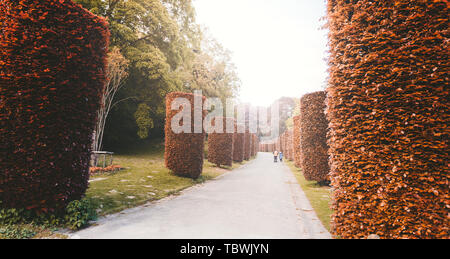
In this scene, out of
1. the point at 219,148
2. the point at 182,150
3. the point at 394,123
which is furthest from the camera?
the point at 219,148

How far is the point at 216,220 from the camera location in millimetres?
5195

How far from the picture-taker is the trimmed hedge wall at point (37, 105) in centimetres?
434

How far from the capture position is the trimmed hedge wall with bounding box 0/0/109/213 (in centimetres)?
434

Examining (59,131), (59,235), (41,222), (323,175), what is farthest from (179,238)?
(323,175)

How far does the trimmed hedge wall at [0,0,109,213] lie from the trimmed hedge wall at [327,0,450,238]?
5.46 meters

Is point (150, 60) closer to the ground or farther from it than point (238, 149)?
farther from it

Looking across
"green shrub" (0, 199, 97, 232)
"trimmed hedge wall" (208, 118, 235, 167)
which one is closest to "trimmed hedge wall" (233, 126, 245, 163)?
"trimmed hedge wall" (208, 118, 235, 167)

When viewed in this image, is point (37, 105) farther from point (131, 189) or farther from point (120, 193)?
point (131, 189)

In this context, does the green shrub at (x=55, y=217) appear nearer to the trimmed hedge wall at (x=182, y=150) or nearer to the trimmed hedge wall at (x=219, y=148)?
the trimmed hedge wall at (x=182, y=150)

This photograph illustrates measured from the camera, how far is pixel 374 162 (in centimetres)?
365

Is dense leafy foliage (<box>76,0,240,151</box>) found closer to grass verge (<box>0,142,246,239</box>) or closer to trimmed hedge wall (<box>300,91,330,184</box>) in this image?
grass verge (<box>0,142,246,239</box>)

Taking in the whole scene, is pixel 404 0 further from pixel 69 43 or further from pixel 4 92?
pixel 4 92

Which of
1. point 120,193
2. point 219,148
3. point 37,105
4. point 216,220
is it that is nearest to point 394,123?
point 216,220

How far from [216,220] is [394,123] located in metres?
3.97
